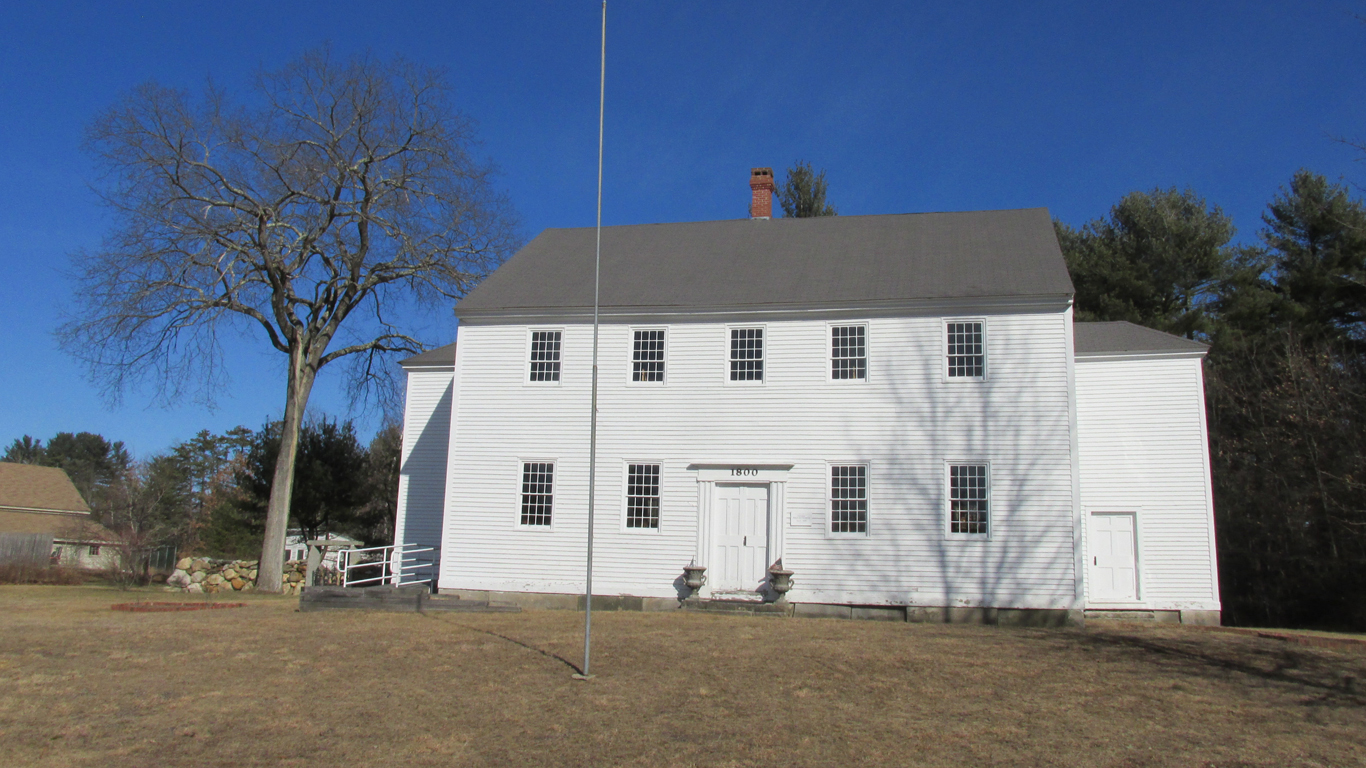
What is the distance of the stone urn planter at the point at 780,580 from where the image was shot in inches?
714

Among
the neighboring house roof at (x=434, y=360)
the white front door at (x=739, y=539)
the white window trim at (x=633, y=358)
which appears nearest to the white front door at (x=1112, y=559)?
the white front door at (x=739, y=539)

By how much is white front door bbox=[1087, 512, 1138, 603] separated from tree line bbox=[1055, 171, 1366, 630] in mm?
8548

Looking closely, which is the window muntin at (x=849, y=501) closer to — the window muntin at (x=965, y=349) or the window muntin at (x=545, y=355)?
the window muntin at (x=965, y=349)

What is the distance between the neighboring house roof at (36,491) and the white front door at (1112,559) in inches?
1885

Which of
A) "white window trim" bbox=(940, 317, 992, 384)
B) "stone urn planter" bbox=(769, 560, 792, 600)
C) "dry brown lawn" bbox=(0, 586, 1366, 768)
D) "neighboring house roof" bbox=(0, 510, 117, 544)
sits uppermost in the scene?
"white window trim" bbox=(940, 317, 992, 384)

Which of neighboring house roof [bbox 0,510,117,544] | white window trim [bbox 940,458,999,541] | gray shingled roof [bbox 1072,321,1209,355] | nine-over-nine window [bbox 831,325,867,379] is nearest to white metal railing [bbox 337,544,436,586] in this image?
nine-over-nine window [bbox 831,325,867,379]

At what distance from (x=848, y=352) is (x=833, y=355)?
315mm

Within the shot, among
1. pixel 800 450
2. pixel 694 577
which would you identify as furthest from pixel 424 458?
pixel 800 450

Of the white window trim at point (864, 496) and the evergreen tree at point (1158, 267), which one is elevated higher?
the evergreen tree at point (1158, 267)

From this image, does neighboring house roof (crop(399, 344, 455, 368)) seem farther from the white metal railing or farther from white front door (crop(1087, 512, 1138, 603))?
white front door (crop(1087, 512, 1138, 603))

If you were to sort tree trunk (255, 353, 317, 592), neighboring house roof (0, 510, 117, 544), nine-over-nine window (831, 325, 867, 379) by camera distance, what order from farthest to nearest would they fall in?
neighboring house roof (0, 510, 117, 544) < tree trunk (255, 353, 317, 592) < nine-over-nine window (831, 325, 867, 379)

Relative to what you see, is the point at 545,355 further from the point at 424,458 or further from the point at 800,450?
the point at 800,450

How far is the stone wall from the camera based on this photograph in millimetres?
25859

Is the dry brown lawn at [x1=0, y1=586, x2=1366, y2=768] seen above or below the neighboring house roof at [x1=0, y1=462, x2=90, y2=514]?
below
